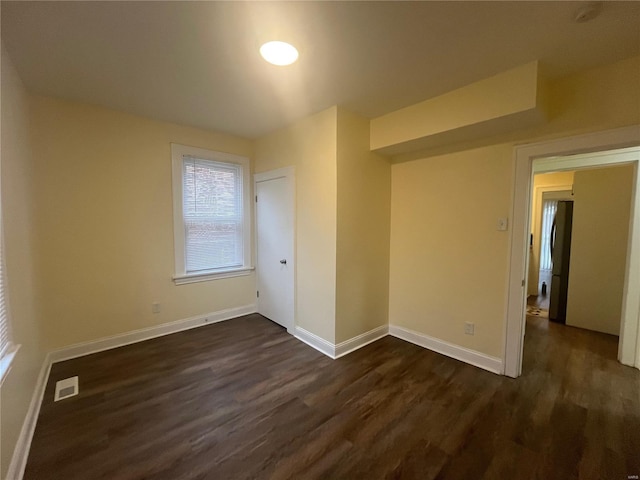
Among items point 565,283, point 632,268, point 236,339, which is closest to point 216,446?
point 236,339

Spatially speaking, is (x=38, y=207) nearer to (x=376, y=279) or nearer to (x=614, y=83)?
(x=376, y=279)

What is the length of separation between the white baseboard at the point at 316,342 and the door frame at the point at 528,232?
1657mm

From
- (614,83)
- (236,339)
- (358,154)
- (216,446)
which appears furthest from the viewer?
(236,339)

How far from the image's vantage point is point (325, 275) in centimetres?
296

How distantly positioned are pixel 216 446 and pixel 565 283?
16.0ft

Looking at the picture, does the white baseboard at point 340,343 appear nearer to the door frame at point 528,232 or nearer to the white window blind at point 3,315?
the door frame at point 528,232

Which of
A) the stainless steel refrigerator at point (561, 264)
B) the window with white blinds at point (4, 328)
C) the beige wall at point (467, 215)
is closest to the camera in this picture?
the window with white blinds at point (4, 328)

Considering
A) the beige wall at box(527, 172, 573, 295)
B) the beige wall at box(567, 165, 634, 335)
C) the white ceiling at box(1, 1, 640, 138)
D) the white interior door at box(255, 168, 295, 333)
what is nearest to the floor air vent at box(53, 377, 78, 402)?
the white interior door at box(255, 168, 295, 333)

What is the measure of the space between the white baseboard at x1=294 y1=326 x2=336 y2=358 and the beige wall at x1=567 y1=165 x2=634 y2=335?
353 cm

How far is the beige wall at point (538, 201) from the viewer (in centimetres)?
480

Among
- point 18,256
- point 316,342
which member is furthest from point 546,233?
point 18,256

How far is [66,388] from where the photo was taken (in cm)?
229

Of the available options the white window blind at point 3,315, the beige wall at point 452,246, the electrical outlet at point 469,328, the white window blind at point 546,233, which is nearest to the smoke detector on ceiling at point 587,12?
the beige wall at point 452,246

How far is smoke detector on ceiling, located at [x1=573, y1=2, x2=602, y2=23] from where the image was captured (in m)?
1.45
